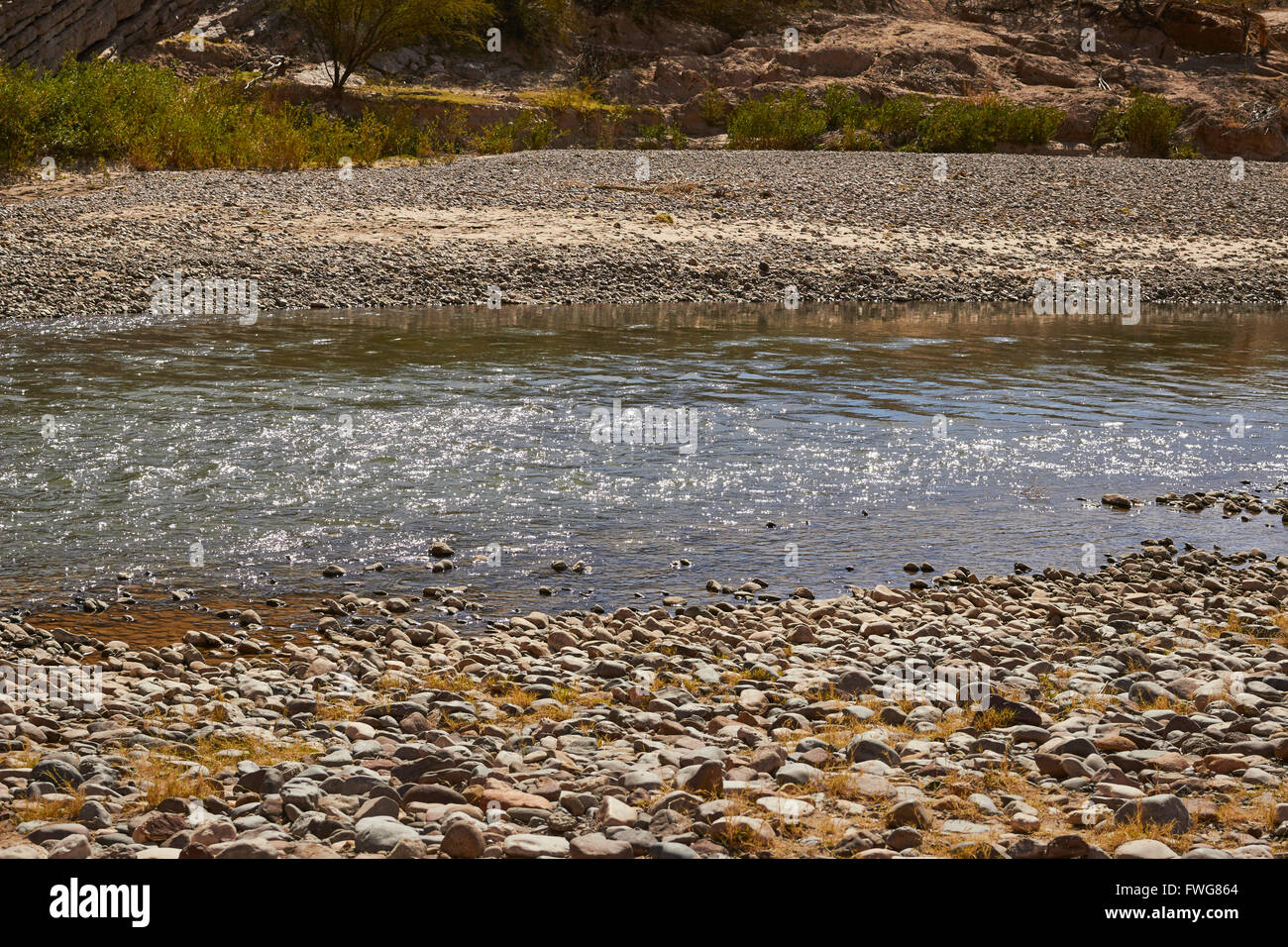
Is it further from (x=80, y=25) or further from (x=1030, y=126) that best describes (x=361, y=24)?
(x=1030, y=126)

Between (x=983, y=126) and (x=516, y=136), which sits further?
(x=983, y=126)

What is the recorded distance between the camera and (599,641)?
21.9ft

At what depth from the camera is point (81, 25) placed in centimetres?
3738

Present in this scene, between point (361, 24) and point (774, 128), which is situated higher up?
point (361, 24)

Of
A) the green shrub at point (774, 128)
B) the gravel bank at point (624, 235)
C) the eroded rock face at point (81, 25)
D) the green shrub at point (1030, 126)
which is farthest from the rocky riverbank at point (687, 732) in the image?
the eroded rock face at point (81, 25)

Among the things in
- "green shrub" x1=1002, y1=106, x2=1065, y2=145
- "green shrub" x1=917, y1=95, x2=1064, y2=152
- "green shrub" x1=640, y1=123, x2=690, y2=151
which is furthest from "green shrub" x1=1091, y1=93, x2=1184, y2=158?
"green shrub" x1=640, y1=123, x2=690, y2=151

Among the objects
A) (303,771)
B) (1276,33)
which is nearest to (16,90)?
(303,771)

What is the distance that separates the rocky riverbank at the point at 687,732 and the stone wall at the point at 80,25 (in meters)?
33.8

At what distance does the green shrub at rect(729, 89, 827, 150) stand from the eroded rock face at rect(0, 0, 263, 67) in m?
17.7

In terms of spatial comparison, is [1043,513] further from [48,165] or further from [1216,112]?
[1216,112]

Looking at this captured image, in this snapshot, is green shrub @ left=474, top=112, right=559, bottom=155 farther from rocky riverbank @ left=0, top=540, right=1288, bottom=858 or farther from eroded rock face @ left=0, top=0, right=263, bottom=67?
rocky riverbank @ left=0, top=540, right=1288, bottom=858

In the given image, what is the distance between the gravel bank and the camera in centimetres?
1988

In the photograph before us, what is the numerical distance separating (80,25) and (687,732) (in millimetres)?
38842

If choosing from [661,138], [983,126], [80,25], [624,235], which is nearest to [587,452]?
[624,235]
